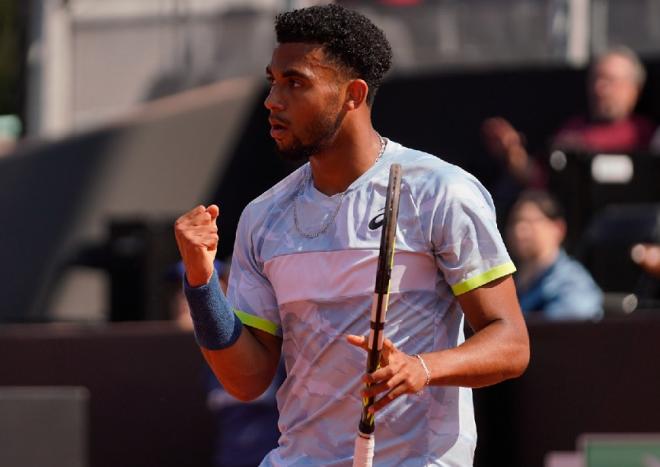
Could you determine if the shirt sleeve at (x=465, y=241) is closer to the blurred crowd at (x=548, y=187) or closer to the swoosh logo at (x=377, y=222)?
the swoosh logo at (x=377, y=222)

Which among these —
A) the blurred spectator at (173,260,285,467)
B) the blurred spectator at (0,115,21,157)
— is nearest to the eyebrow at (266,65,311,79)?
the blurred spectator at (173,260,285,467)

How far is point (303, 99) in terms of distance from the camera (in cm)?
389

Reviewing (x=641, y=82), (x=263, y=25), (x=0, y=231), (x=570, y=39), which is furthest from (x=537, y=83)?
(x=0, y=231)

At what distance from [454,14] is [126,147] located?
3.00 m

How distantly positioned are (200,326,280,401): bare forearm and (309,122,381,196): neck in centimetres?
43

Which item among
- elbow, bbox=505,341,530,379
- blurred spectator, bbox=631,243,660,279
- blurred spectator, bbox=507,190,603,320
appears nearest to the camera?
elbow, bbox=505,341,530,379

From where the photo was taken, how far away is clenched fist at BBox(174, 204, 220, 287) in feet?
12.6

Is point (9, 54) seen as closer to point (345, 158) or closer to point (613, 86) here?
point (613, 86)

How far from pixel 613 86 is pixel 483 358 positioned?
6824mm

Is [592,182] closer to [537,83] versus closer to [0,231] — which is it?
[537,83]

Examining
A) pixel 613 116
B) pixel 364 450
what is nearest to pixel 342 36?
pixel 364 450

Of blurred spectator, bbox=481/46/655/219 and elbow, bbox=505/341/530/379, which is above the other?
elbow, bbox=505/341/530/379

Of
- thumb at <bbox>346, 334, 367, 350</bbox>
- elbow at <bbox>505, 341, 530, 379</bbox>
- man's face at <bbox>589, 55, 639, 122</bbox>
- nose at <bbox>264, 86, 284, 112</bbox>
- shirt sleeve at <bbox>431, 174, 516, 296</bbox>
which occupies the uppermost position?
nose at <bbox>264, 86, 284, 112</bbox>

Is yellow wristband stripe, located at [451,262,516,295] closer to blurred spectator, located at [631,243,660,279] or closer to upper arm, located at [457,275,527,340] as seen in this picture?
upper arm, located at [457,275,527,340]
